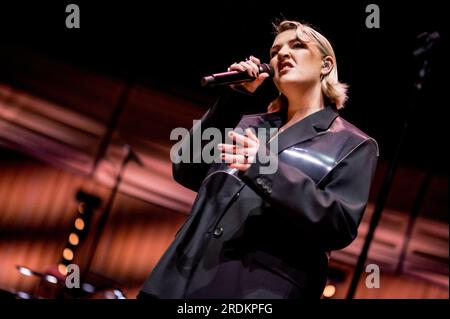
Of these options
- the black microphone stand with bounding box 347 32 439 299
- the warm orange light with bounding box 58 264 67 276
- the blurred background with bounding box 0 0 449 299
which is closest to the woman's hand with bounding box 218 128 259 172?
the black microphone stand with bounding box 347 32 439 299

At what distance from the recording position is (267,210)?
1311 mm

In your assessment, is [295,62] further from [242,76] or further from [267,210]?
[267,210]

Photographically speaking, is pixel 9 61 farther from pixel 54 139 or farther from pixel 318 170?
pixel 318 170

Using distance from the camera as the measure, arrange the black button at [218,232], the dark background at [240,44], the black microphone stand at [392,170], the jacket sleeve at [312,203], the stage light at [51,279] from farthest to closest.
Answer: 1. the stage light at [51,279]
2. the dark background at [240,44]
3. the black microphone stand at [392,170]
4. the black button at [218,232]
5. the jacket sleeve at [312,203]

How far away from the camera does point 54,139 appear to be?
495 cm

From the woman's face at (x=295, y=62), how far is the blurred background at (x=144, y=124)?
193cm

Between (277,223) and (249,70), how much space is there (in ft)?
1.28

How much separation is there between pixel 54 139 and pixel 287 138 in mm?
3890

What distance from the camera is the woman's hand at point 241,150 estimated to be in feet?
4.06

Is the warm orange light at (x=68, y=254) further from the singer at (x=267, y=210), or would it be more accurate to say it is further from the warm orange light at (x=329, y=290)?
the singer at (x=267, y=210)

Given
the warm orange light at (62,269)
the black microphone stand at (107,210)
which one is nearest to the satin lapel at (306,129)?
the black microphone stand at (107,210)

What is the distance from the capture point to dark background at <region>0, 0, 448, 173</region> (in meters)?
3.50

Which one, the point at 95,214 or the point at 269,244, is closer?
the point at 269,244

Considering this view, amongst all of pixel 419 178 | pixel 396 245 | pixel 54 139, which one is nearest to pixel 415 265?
pixel 396 245
